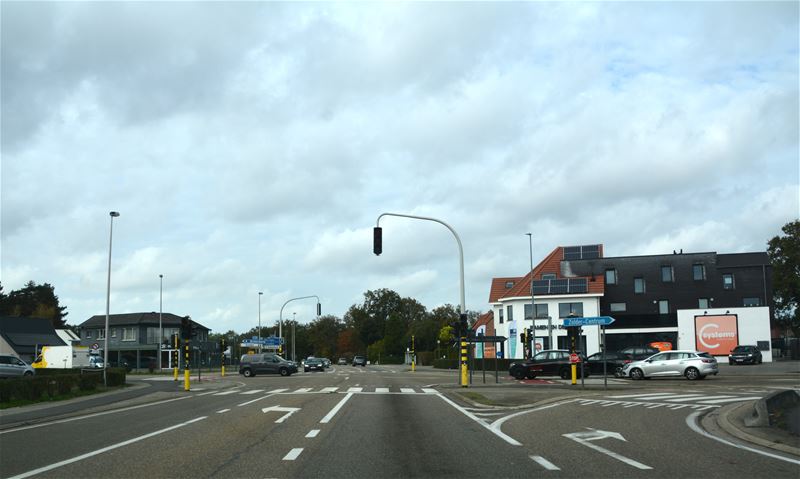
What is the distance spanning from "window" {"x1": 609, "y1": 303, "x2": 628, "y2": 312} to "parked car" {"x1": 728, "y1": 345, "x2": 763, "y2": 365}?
17163 millimetres

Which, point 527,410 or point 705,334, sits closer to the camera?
point 527,410

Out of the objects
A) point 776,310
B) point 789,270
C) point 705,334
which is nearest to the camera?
point 705,334

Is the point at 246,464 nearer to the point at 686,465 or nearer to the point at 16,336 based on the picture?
the point at 686,465

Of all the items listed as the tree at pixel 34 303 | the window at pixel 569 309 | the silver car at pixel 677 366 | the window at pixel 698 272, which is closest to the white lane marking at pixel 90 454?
the silver car at pixel 677 366

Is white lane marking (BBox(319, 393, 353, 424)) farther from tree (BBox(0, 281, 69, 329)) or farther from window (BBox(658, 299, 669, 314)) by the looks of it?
tree (BBox(0, 281, 69, 329))

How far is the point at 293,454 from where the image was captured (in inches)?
415

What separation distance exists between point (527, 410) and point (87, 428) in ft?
34.4

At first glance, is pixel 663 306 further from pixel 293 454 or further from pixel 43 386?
pixel 293 454

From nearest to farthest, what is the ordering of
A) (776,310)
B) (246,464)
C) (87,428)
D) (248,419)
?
(246,464) < (87,428) < (248,419) < (776,310)

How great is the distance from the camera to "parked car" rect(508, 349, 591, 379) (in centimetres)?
3978

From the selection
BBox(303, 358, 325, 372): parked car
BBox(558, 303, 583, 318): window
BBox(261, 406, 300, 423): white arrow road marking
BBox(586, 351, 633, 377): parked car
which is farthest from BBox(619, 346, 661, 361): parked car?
BBox(303, 358, 325, 372): parked car

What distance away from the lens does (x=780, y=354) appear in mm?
68250

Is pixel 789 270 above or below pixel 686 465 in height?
above

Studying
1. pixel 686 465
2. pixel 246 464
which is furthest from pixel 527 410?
pixel 246 464
